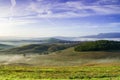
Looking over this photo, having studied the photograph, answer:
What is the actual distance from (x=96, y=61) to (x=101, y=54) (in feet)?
19.9

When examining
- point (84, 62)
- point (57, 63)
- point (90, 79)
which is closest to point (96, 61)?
point (84, 62)

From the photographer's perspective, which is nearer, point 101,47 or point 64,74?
point 64,74

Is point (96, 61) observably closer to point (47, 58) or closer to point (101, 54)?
point (101, 54)

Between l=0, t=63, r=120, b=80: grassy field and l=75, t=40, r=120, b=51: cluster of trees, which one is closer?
l=0, t=63, r=120, b=80: grassy field

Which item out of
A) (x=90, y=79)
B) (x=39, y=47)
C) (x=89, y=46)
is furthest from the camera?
(x=39, y=47)

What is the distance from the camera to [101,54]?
8538 centimetres

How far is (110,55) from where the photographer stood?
83750 mm

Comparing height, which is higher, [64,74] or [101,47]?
[101,47]

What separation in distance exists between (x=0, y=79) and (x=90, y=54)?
5217 cm

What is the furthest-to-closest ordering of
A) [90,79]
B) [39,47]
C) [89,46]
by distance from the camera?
[39,47] → [89,46] → [90,79]

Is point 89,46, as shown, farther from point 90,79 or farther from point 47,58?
point 90,79

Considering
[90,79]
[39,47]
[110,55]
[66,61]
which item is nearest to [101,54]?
[110,55]

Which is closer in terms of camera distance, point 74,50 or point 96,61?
point 96,61

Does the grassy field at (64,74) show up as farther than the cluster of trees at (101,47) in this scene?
No
